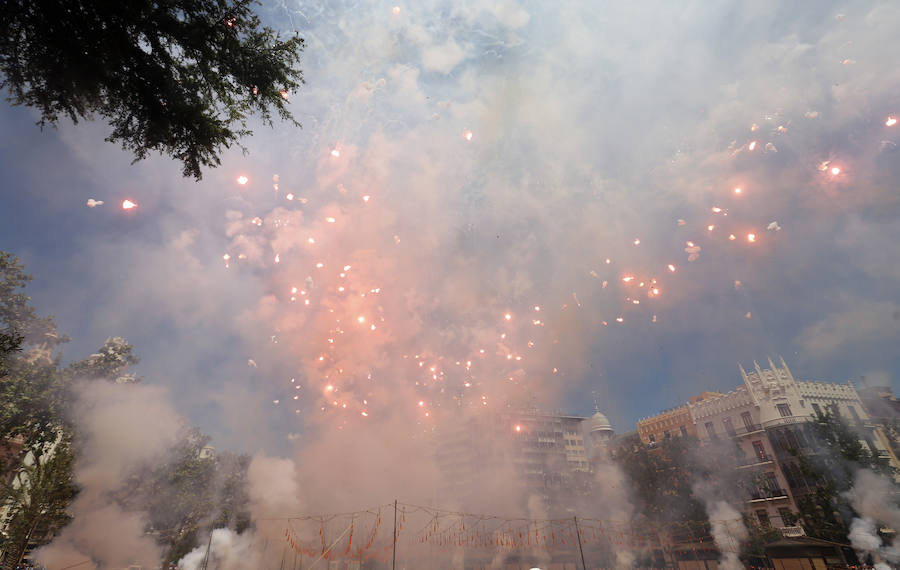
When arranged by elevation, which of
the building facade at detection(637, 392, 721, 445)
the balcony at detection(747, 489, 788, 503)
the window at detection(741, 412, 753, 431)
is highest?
the building facade at detection(637, 392, 721, 445)

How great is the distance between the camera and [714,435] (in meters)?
46.1

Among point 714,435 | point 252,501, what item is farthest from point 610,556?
point 252,501

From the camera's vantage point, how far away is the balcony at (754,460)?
3903 cm

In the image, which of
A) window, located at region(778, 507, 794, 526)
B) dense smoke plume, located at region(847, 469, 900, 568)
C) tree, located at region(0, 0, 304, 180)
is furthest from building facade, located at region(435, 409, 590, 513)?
tree, located at region(0, 0, 304, 180)

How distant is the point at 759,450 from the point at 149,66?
54945 millimetres

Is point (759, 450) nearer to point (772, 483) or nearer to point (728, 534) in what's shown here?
point (772, 483)

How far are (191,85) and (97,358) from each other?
1200 inches

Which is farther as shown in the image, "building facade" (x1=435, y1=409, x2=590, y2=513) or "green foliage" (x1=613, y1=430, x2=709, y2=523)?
"building facade" (x1=435, y1=409, x2=590, y2=513)

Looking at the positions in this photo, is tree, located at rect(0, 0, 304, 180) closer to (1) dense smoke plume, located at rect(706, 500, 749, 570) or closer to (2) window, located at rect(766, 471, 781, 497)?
(1) dense smoke plume, located at rect(706, 500, 749, 570)

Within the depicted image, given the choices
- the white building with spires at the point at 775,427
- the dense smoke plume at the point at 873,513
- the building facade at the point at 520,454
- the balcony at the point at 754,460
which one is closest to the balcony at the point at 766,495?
the white building with spires at the point at 775,427

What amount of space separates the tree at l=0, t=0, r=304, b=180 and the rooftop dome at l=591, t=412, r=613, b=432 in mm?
85591

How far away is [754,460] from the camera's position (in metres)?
40.3

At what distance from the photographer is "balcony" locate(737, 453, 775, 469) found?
128ft

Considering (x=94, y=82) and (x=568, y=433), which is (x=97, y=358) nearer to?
(x=94, y=82)
